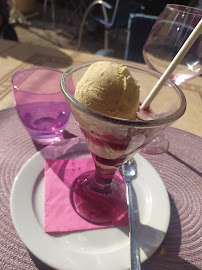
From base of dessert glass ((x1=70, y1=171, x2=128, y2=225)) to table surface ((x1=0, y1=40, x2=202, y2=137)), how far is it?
0.28m

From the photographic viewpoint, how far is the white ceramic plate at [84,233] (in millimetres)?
350

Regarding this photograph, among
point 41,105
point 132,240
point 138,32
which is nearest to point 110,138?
point 132,240

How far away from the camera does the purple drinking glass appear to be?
553mm

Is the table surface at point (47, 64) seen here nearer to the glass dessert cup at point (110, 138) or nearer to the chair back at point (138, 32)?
the glass dessert cup at point (110, 138)

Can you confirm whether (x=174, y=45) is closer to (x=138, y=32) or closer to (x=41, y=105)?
(x=41, y=105)

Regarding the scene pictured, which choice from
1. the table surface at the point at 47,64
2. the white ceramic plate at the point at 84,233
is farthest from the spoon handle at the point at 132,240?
the table surface at the point at 47,64

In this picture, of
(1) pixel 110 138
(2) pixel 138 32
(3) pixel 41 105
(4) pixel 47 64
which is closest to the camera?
(1) pixel 110 138

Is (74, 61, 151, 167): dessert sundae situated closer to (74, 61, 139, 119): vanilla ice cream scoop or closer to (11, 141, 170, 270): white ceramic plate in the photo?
(74, 61, 139, 119): vanilla ice cream scoop

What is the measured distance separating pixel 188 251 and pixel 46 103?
42 centimetres

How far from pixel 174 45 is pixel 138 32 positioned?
0.81 metres

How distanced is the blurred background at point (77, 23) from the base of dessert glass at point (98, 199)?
79.4 inches

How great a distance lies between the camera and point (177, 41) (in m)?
0.64

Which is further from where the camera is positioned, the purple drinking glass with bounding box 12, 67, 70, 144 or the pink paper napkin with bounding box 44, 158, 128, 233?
the purple drinking glass with bounding box 12, 67, 70, 144

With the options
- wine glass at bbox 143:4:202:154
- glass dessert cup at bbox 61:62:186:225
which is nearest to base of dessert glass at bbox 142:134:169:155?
wine glass at bbox 143:4:202:154
